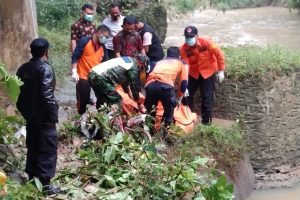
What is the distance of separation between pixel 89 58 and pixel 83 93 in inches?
18.2

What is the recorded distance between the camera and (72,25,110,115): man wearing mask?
7332 millimetres

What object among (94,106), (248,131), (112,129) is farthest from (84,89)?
(248,131)

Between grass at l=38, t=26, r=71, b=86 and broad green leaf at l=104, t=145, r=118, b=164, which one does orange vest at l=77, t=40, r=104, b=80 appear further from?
grass at l=38, t=26, r=71, b=86

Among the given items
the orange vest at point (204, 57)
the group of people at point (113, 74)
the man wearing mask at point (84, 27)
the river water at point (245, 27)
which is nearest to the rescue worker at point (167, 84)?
the group of people at point (113, 74)

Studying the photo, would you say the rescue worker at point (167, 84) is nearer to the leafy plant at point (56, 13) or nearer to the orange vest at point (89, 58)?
the orange vest at point (89, 58)

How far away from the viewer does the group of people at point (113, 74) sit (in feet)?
17.6

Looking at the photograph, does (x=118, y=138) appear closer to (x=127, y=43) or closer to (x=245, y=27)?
(x=127, y=43)

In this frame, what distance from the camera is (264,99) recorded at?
8789 mm

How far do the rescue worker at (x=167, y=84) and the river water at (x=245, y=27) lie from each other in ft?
38.1

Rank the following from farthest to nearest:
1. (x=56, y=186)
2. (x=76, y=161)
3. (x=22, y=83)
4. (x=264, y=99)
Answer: (x=264, y=99) → (x=76, y=161) → (x=56, y=186) → (x=22, y=83)

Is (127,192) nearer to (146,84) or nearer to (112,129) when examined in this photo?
(112,129)

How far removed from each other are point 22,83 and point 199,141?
287 cm

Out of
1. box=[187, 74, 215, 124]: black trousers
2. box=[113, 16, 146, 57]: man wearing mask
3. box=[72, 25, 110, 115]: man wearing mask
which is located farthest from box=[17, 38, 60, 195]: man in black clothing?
box=[187, 74, 215, 124]: black trousers

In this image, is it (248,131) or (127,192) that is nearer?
(127,192)
